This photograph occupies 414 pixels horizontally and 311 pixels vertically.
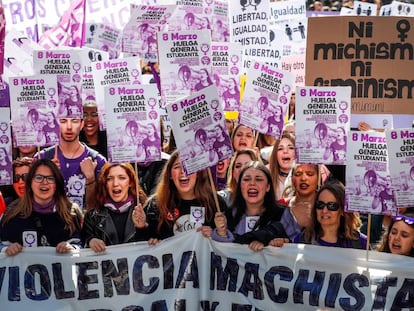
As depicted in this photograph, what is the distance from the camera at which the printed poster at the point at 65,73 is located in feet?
24.9

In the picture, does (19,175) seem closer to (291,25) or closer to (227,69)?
(227,69)

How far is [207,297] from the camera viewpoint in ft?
20.3

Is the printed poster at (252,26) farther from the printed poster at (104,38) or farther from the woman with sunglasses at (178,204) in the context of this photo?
the woman with sunglasses at (178,204)

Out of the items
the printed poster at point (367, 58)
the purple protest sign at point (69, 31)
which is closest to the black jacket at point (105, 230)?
the printed poster at point (367, 58)

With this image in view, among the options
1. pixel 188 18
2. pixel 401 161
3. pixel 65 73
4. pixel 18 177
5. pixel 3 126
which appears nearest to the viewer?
pixel 401 161

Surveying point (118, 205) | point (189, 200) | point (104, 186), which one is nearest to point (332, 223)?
point (189, 200)

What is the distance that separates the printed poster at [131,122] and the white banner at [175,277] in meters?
0.71

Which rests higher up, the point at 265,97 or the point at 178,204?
the point at 265,97

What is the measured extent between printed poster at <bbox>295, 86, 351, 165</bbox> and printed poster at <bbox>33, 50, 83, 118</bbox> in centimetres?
201

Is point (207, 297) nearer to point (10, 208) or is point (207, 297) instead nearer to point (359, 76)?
point (10, 208)

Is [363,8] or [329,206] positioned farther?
[363,8]

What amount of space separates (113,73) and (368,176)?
271 cm

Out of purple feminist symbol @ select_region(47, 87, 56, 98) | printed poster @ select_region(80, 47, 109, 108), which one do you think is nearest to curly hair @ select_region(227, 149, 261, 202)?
purple feminist symbol @ select_region(47, 87, 56, 98)

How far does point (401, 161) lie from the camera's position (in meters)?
5.91
